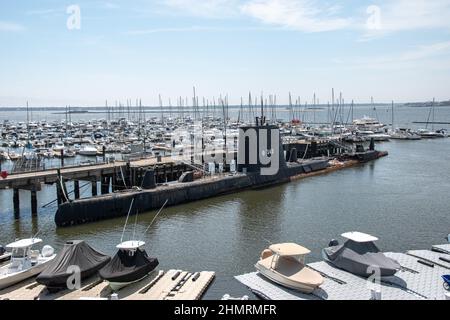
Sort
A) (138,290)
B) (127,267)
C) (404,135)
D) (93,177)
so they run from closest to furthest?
(138,290), (127,267), (93,177), (404,135)

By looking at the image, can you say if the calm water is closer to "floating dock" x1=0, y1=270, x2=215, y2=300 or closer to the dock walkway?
"floating dock" x1=0, y1=270, x2=215, y2=300

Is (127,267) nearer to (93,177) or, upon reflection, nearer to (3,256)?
(3,256)

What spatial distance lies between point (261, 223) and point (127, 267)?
48.7 feet

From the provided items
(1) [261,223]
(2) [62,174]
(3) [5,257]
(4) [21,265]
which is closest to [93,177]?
(2) [62,174]

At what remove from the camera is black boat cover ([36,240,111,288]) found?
1881cm

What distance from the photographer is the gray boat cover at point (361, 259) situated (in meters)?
19.8

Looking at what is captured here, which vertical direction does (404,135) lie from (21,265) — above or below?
above

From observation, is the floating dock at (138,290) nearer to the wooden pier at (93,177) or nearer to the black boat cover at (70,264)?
the black boat cover at (70,264)

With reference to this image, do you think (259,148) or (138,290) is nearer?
(138,290)

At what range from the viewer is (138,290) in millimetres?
19266

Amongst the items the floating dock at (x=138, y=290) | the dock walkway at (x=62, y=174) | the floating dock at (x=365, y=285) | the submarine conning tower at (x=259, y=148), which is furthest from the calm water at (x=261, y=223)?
the submarine conning tower at (x=259, y=148)

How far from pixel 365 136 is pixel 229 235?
256 feet

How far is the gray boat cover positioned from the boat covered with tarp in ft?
27.9
